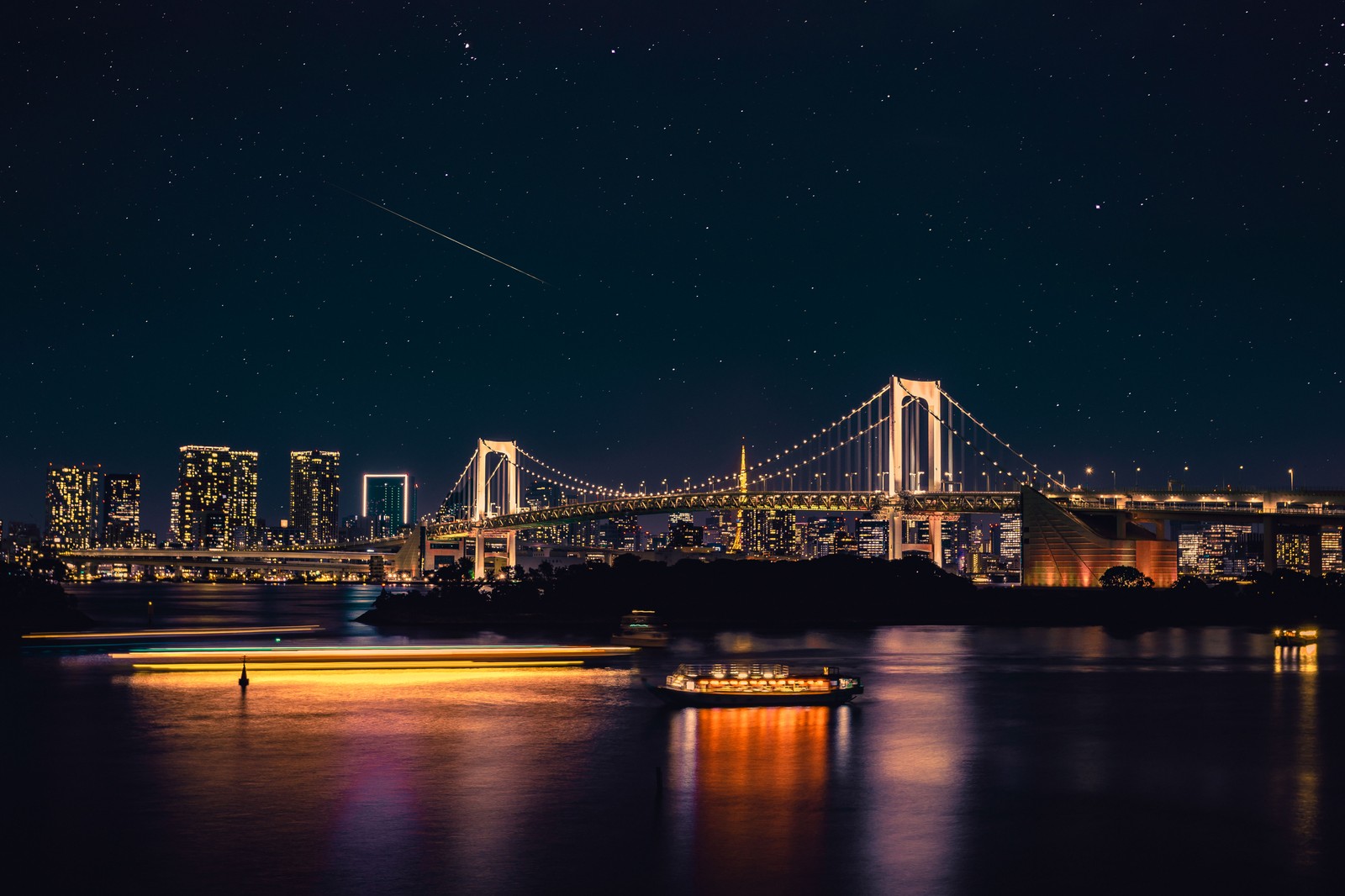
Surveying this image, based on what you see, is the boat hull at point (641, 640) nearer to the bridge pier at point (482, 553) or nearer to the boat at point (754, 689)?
the boat at point (754, 689)

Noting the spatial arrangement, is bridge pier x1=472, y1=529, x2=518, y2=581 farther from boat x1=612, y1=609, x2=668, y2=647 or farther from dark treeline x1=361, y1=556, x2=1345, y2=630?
boat x1=612, y1=609, x2=668, y2=647

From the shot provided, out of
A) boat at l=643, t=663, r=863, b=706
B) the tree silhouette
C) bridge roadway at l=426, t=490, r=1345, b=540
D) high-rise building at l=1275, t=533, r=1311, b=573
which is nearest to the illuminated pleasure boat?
boat at l=643, t=663, r=863, b=706

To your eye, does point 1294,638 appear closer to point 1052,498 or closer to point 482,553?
point 1052,498

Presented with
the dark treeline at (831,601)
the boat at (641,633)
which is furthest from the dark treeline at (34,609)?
the boat at (641,633)

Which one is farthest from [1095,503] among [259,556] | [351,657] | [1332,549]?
[259,556]

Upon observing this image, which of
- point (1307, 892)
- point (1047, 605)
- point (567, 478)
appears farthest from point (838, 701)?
point (567, 478)

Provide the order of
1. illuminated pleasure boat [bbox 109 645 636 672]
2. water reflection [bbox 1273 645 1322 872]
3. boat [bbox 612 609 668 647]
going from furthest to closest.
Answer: boat [bbox 612 609 668 647] → illuminated pleasure boat [bbox 109 645 636 672] → water reflection [bbox 1273 645 1322 872]
